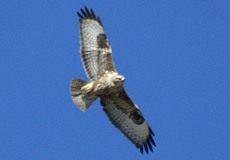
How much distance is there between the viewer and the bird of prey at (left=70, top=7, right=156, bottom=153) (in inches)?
393

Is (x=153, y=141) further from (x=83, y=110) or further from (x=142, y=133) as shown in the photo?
(x=83, y=110)

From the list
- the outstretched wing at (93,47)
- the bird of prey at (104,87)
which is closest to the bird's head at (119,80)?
the bird of prey at (104,87)

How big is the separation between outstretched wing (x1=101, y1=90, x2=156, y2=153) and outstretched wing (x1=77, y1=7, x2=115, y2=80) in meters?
0.58

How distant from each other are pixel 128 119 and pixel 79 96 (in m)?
1.16

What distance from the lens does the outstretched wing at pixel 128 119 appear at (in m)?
10.4

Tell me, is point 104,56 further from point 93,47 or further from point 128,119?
point 128,119

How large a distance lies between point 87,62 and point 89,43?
1.36 ft

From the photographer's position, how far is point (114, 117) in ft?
34.3

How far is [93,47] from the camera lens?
1046 centimetres

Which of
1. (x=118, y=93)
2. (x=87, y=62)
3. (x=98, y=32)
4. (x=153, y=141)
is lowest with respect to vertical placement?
(x=153, y=141)

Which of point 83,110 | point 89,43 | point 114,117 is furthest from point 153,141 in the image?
point 89,43

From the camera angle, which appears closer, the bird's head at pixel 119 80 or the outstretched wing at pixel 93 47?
the bird's head at pixel 119 80

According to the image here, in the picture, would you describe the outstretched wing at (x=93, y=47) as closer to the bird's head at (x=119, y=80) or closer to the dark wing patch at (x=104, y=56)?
the dark wing patch at (x=104, y=56)

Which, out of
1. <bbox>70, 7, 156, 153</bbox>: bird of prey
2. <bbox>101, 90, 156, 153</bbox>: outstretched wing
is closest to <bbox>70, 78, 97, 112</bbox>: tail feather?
Answer: <bbox>70, 7, 156, 153</bbox>: bird of prey
